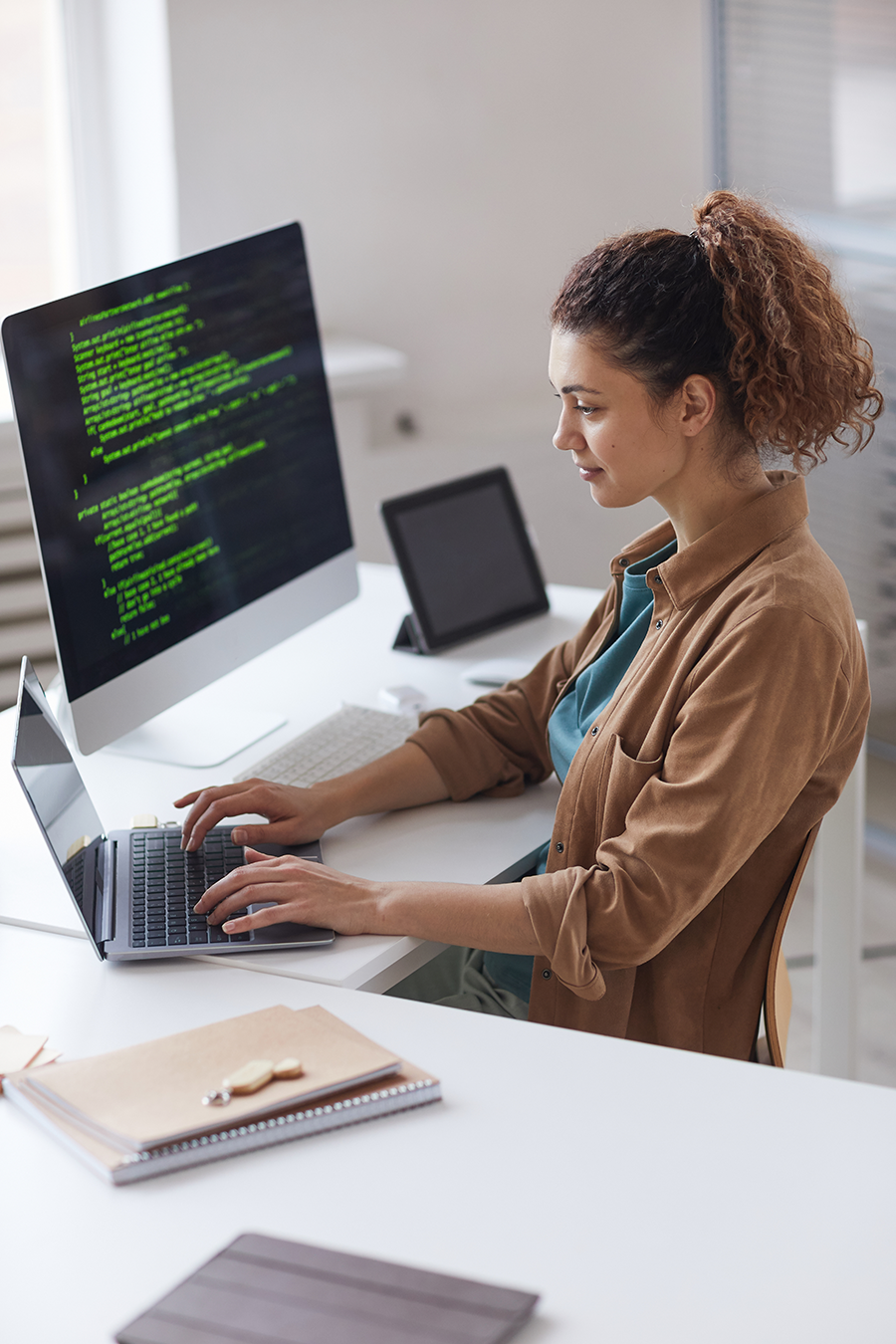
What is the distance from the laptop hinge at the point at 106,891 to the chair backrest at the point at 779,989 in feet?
1.97

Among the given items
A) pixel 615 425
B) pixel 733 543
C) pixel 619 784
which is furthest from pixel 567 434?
pixel 619 784

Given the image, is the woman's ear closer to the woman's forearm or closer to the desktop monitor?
the woman's forearm

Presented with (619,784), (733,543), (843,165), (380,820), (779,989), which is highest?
(843,165)

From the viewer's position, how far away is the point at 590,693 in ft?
4.86

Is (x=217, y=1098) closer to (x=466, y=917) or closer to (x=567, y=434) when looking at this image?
(x=466, y=917)

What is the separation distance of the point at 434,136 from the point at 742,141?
0.75m

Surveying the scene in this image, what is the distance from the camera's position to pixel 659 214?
3096 millimetres

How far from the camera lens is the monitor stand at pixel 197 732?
162 cm

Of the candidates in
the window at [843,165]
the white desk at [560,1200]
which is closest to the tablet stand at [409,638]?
the white desk at [560,1200]

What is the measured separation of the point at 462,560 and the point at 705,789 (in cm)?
86

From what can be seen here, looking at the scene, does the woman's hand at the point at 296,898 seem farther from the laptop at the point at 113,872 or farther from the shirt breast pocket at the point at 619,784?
the shirt breast pocket at the point at 619,784

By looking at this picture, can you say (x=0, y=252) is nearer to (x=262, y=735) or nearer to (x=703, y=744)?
(x=262, y=735)

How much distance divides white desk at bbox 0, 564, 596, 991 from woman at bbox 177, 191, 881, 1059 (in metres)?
0.05

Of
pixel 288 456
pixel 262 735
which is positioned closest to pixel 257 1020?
pixel 262 735
